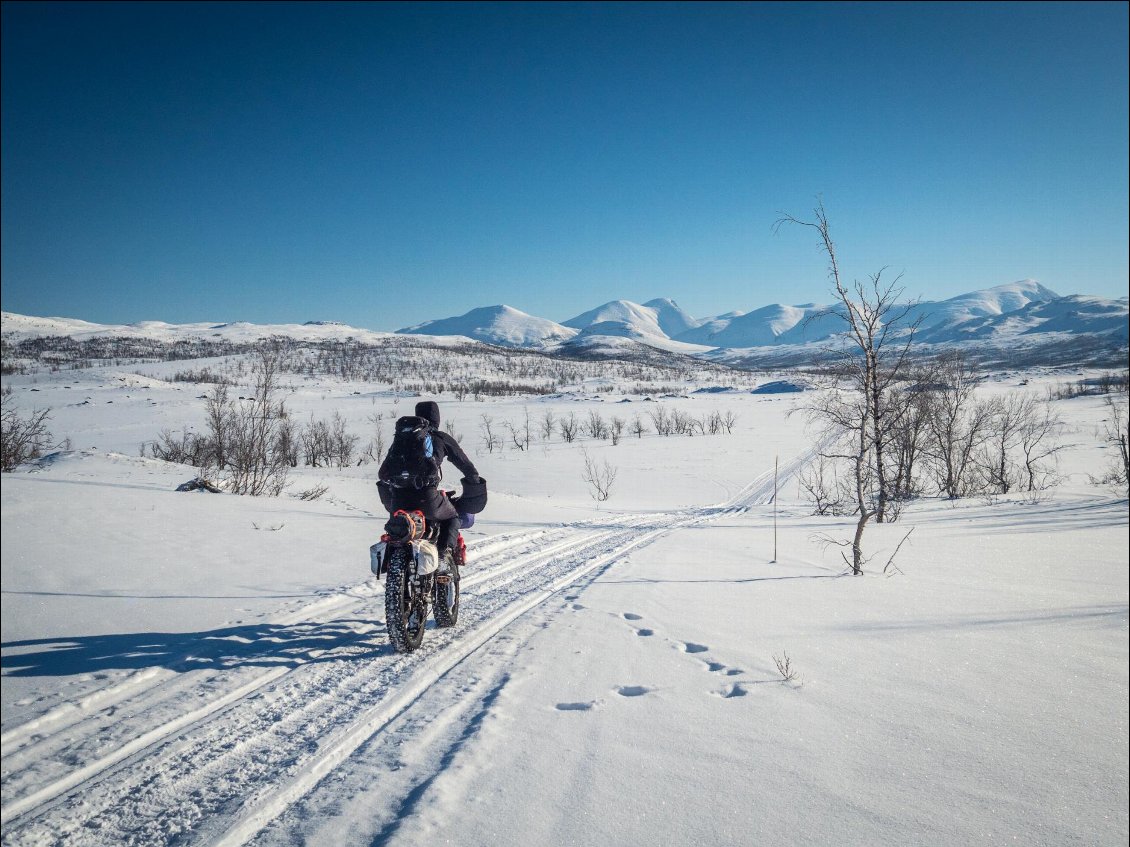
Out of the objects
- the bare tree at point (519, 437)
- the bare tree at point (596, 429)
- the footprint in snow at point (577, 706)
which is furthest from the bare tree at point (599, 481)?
the footprint in snow at point (577, 706)

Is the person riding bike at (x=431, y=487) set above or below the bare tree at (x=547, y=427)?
above

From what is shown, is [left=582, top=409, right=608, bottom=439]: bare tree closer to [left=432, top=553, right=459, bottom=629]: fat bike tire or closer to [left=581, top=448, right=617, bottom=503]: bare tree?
[left=581, top=448, right=617, bottom=503]: bare tree

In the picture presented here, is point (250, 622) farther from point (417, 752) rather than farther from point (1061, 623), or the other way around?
point (1061, 623)

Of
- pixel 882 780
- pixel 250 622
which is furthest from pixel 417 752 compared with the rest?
pixel 250 622

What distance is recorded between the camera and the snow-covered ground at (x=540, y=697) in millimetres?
2439

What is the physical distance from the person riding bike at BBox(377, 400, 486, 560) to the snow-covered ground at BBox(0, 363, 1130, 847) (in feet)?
3.54

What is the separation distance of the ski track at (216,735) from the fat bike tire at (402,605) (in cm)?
15

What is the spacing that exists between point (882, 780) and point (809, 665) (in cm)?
155

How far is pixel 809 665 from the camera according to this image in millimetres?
4223

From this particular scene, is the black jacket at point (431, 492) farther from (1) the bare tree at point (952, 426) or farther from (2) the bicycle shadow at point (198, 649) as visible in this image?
(1) the bare tree at point (952, 426)

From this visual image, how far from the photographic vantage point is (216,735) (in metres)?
3.13

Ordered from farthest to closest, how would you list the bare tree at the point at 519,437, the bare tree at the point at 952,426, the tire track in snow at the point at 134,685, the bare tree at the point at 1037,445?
the bare tree at the point at 519,437 < the bare tree at the point at 1037,445 < the bare tree at the point at 952,426 < the tire track in snow at the point at 134,685

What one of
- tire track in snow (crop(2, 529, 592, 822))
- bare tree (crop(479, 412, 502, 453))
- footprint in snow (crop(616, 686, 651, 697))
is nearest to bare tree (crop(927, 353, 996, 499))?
footprint in snow (crop(616, 686, 651, 697))

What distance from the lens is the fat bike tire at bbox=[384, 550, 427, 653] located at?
421 centimetres
